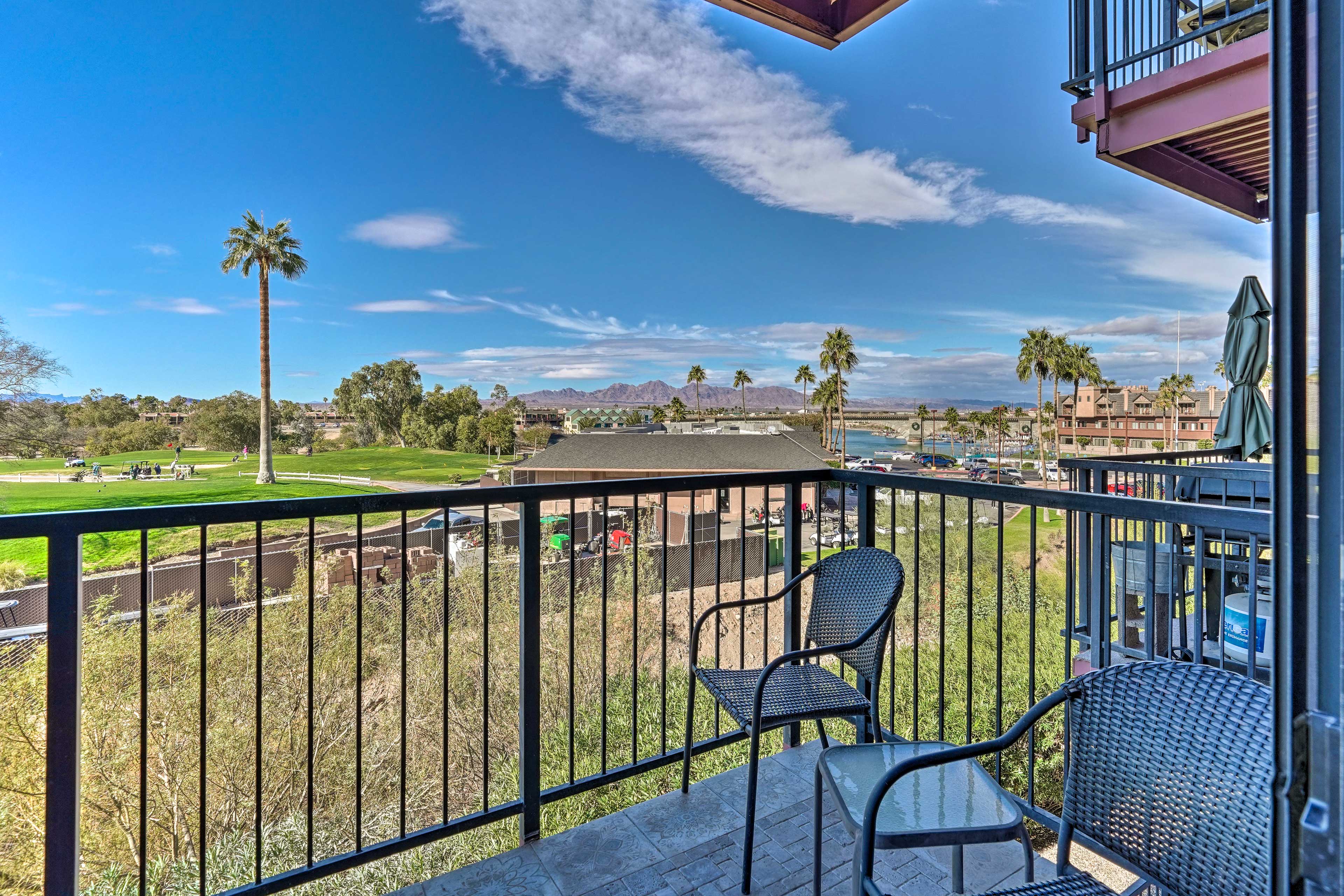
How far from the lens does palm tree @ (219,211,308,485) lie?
26.8 m

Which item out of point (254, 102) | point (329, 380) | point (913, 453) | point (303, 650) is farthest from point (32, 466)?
point (913, 453)

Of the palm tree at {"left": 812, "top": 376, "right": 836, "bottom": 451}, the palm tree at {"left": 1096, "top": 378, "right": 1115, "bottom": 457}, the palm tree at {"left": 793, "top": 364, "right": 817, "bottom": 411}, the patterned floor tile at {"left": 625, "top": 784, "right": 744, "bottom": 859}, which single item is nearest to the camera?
the patterned floor tile at {"left": 625, "top": 784, "right": 744, "bottom": 859}

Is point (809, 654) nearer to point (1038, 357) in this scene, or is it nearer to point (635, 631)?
point (635, 631)

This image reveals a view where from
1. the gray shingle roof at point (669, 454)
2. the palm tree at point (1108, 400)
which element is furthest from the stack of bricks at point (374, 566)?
the palm tree at point (1108, 400)

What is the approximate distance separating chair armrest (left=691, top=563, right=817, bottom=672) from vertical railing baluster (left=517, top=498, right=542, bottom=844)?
502 mm

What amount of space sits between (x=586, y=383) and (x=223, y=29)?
26.4 m

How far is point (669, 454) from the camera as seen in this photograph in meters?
31.3

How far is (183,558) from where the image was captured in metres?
12.4

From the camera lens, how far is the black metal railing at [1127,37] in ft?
12.3

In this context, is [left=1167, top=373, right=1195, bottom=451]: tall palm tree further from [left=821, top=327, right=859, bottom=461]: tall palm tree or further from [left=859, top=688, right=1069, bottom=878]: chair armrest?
[left=859, top=688, right=1069, bottom=878]: chair armrest

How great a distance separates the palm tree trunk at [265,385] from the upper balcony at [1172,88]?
1158 inches

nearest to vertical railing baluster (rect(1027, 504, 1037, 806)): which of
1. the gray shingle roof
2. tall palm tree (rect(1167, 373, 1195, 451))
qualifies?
tall palm tree (rect(1167, 373, 1195, 451))

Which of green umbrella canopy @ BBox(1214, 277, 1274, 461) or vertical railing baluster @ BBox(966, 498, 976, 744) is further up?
green umbrella canopy @ BBox(1214, 277, 1274, 461)

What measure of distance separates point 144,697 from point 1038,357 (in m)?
34.4
